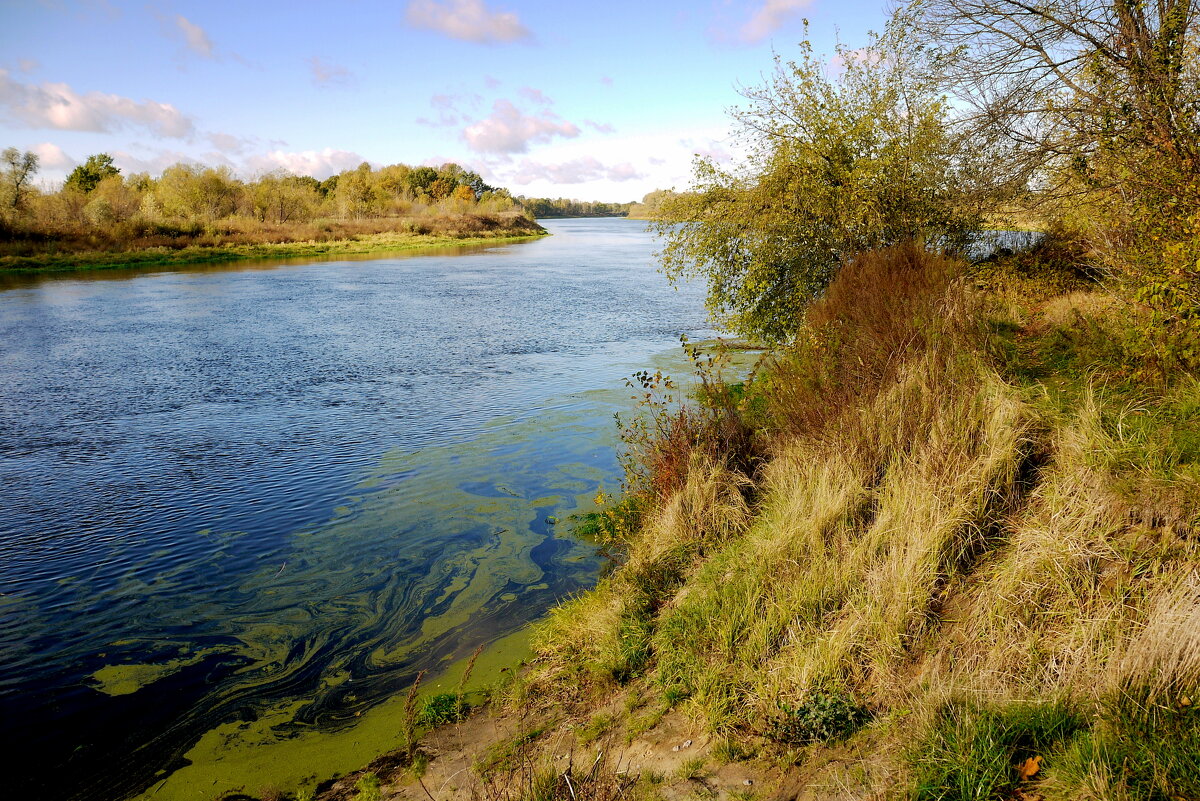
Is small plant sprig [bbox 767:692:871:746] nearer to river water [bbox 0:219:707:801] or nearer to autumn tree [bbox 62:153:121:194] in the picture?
river water [bbox 0:219:707:801]

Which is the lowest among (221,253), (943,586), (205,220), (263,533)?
(263,533)

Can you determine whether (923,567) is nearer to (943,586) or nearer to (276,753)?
(943,586)

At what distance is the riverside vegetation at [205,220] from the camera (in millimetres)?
45844

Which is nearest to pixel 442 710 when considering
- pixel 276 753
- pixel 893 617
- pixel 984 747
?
pixel 276 753

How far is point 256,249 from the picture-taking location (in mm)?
55281

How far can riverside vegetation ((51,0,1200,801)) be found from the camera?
3600 millimetres

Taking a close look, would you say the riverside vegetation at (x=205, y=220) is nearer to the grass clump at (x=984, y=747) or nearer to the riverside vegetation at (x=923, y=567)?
the riverside vegetation at (x=923, y=567)

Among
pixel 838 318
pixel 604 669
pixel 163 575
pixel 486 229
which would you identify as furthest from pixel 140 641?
pixel 486 229

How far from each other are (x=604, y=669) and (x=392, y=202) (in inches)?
4149

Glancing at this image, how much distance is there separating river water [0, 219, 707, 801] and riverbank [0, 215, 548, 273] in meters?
26.0

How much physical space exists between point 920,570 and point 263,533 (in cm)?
738

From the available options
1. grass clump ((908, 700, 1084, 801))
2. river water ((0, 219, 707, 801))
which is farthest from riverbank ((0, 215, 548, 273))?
grass clump ((908, 700, 1084, 801))

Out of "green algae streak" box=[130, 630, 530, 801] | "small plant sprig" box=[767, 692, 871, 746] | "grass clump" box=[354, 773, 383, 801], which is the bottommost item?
"green algae streak" box=[130, 630, 530, 801]

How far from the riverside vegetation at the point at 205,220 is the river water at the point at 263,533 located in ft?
104
